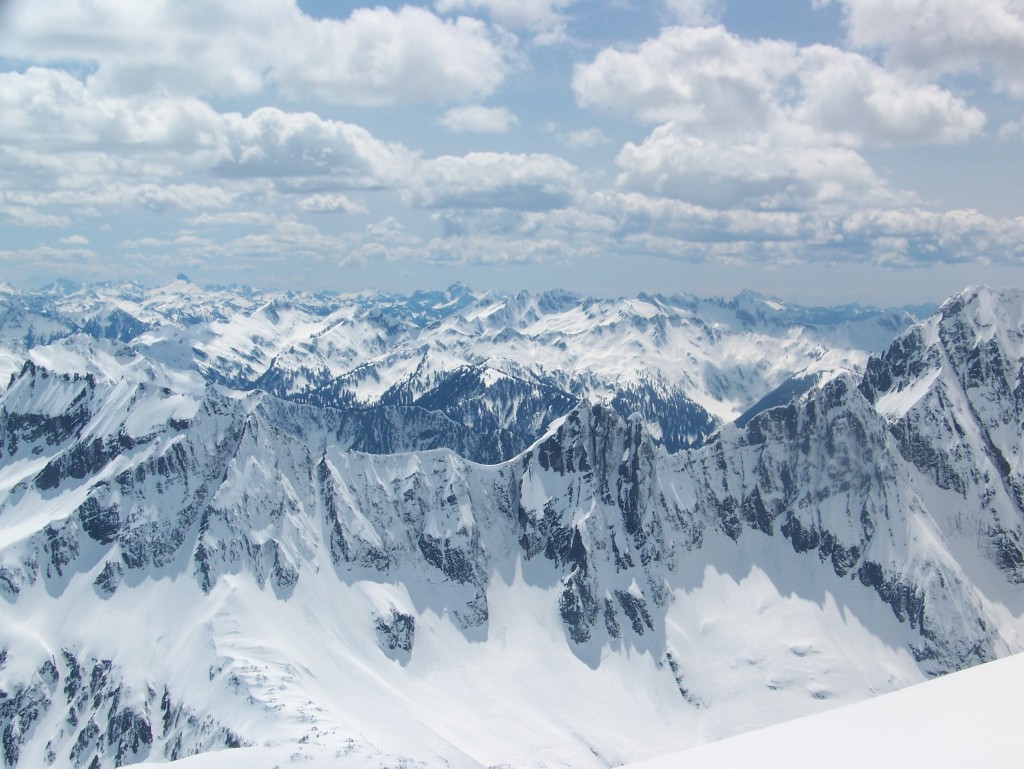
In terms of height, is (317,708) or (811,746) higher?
(811,746)

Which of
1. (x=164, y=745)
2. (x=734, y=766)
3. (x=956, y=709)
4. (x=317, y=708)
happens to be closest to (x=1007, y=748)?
(x=956, y=709)

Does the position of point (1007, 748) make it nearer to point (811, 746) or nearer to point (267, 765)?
point (811, 746)

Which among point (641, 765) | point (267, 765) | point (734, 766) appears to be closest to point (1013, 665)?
point (734, 766)

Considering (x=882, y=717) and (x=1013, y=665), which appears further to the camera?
(x=1013, y=665)

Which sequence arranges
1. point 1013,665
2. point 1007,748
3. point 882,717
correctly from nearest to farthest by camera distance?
point 1007,748 < point 882,717 < point 1013,665

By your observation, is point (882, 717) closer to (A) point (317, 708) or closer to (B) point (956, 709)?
(B) point (956, 709)

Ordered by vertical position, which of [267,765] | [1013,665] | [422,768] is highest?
[1013,665]

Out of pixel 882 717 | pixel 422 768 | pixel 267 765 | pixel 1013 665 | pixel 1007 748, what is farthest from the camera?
pixel 422 768
